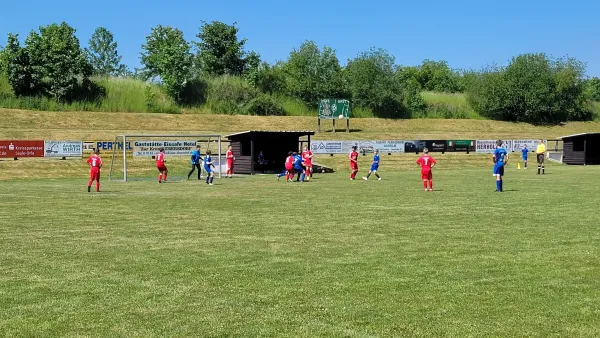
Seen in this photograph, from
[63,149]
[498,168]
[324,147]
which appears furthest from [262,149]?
[498,168]

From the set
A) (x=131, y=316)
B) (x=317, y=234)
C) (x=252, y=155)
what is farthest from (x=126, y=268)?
(x=252, y=155)

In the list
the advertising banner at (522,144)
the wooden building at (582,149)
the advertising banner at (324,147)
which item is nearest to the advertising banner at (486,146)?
the advertising banner at (522,144)

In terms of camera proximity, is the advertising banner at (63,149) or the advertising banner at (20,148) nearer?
the advertising banner at (20,148)

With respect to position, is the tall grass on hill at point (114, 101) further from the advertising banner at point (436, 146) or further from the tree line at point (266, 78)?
the advertising banner at point (436, 146)

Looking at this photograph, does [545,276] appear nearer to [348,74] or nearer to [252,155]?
[252,155]

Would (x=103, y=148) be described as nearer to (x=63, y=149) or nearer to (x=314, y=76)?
(x=63, y=149)

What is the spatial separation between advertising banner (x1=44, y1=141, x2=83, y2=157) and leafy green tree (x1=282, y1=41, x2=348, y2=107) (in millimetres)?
42421

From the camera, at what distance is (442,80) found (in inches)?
5610

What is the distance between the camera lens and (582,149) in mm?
59094

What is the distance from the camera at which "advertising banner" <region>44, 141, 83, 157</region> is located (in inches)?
1815

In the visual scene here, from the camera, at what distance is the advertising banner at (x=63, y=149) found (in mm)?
46094

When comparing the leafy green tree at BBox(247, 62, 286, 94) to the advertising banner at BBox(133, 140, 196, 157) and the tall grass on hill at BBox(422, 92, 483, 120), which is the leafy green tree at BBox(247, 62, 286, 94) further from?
the advertising banner at BBox(133, 140, 196, 157)

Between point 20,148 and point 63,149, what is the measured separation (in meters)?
2.74

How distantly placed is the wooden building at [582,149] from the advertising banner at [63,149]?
39267 mm
